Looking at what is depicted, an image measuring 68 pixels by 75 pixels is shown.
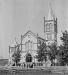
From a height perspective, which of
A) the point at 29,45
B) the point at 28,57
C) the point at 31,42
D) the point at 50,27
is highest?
the point at 50,27

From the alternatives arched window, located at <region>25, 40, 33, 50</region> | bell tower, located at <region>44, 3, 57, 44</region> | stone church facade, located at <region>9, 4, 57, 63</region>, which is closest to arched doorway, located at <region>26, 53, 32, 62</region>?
stone church facade, located at <region>9, 4, 57, 63</region>

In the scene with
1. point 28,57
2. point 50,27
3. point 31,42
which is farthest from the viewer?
point 50,27

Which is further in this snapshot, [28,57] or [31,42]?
[31,42]

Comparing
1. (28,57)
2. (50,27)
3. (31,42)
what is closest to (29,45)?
(31,42)

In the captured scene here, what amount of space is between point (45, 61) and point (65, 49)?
14918 mm

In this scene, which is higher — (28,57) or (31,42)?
(31,42)

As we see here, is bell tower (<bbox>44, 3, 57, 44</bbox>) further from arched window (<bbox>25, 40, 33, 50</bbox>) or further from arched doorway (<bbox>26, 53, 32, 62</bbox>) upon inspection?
arched doorway (<bbox>26, 53, 32, 62</bbox>)

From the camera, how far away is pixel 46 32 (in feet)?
312

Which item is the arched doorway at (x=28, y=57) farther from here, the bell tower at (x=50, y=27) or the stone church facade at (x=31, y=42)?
the bell tower at (x=50, y=27)

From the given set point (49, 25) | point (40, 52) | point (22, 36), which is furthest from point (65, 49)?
point (49, 25)

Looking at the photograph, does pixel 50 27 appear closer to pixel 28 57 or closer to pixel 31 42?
pixel 31 42

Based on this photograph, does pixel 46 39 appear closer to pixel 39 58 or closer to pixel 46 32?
pixel 46 32

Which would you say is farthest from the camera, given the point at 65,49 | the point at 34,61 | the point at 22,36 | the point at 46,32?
the point at 46,32

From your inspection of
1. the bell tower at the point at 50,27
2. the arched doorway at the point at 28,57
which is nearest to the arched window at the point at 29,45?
the arched doorway at the point at 28,57
